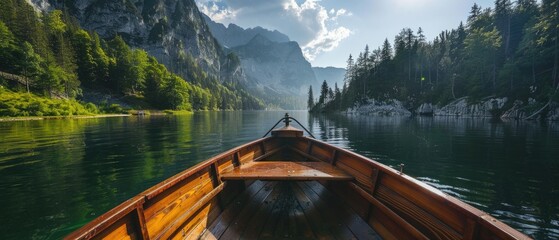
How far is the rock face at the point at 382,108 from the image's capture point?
3356 inches

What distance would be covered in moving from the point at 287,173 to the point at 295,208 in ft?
2.70

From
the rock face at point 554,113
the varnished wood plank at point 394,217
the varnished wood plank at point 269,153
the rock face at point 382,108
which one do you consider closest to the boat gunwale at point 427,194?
the varnished wood plank at point 394,217

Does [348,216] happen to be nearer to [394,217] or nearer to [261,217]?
[394,217]

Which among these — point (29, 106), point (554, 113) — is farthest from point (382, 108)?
point (29, 106)

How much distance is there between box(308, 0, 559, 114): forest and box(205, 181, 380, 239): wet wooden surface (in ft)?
184

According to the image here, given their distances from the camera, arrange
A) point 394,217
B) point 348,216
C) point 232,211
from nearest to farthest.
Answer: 1. point 394,217
2. point 348,216
3. point 232,211

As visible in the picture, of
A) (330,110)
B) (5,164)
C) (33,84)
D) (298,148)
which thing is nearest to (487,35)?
(330,110)

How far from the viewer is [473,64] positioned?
67.4 meters

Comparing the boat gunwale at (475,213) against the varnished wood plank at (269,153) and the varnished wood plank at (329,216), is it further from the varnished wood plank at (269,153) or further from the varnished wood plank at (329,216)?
the varnished wood plank at (269,153)

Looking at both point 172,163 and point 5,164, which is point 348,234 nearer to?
point 172,163

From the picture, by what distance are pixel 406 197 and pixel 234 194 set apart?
149 inches

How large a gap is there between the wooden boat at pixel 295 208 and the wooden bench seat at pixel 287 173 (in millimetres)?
22

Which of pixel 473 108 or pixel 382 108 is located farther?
pixel 382 108

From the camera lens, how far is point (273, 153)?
8.95m
